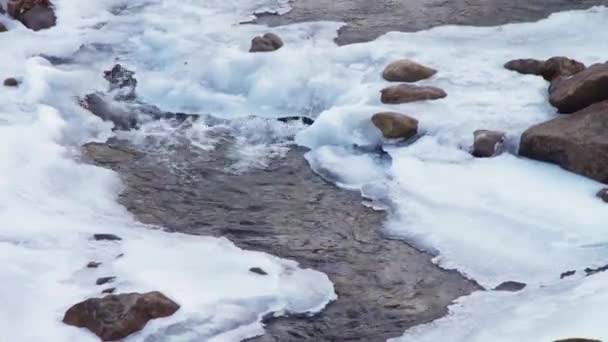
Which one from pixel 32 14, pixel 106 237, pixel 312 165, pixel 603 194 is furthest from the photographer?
pixel 32 14

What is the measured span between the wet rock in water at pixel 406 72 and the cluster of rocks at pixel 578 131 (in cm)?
98

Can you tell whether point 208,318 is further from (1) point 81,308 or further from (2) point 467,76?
(2) point 467,76

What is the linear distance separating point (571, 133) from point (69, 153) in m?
3.04

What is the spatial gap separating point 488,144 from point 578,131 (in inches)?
21.5

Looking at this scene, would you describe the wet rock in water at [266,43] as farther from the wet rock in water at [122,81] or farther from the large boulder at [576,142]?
the large boulder at [576,142]

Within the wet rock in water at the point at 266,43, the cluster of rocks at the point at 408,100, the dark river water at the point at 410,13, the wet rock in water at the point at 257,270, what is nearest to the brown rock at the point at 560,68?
the cluster of rocks at the point at 408,100

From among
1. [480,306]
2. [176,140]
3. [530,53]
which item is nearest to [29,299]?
[480,306]

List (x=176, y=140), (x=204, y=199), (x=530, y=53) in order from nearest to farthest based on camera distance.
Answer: (x=204, y=199) → (x=176, y=140) → (x=530, y=53)

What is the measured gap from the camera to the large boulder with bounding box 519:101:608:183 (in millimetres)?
5461

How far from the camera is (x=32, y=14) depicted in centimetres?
887

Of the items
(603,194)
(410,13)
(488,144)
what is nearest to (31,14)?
(410,13)

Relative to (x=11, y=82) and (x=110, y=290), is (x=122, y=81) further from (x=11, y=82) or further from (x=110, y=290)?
(x=110, y=290)

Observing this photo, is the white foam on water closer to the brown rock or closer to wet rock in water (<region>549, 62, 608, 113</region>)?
wet rock in water (<region>549, 62, 608, 113</region>)

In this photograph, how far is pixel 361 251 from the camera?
5.01 metres
